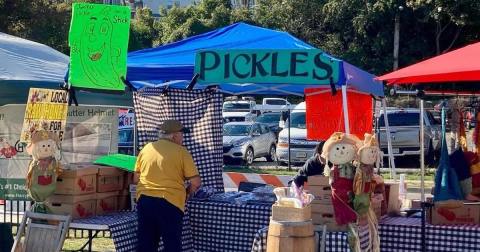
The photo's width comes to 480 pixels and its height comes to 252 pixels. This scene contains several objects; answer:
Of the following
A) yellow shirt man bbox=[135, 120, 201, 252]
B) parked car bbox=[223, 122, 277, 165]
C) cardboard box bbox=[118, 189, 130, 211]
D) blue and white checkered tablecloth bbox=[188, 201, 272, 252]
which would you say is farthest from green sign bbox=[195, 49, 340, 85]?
parked car bbox=[223, 122, 277, 165]

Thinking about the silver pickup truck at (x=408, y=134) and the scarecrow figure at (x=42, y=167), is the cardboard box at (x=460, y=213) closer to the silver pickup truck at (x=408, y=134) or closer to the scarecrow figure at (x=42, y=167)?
the scarecrow figure at (x=42, y=167)

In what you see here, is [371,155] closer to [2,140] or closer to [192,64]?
[192,64]

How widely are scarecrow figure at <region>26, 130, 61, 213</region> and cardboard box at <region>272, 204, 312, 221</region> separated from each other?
2.43 m

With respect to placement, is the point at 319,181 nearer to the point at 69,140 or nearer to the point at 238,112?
the point at 69,140

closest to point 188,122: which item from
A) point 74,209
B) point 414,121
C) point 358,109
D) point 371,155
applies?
point 74,209

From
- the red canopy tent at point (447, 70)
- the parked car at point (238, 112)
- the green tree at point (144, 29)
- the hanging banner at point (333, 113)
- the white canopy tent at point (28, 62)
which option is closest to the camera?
the red canopy tent at point (447, 70)

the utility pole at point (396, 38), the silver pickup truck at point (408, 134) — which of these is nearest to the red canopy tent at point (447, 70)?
the silver pickup truck at point (408, 134)

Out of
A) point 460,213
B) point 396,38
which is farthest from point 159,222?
point 396,38

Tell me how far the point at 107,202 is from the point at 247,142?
1479 centimetres

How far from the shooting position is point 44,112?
8.24 meters

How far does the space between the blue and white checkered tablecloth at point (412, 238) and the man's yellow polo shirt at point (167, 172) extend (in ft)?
2.89

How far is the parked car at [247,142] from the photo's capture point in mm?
22656

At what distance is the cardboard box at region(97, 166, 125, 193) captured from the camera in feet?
26.7

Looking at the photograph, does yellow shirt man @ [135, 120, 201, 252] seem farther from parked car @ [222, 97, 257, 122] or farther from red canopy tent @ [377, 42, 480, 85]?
parked car @ [222, 97, 257, 122]
